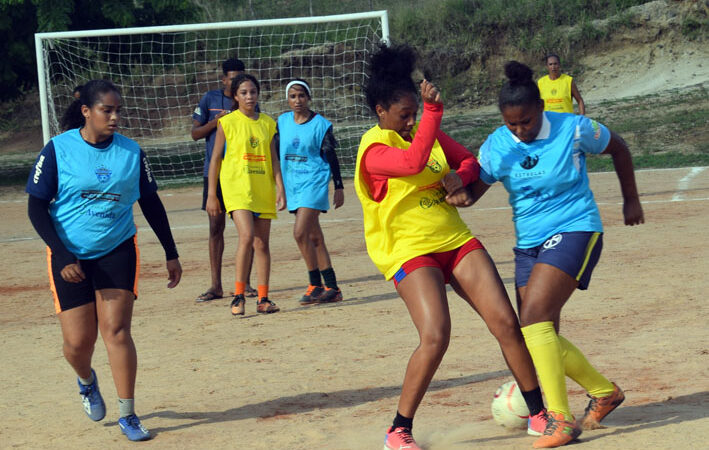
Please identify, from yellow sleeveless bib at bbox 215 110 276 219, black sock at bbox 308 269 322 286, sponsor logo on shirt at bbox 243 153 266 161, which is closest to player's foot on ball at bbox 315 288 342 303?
black sock at bbox 308 269 322 286

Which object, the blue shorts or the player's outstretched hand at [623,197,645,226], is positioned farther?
the player's outstretched hand at [623,197,645,226]

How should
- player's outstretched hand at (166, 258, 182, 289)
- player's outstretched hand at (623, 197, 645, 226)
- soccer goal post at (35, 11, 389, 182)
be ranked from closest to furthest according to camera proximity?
player's outstretched hand at (623, 197, 645, 226), player's outstretched hand at (166, 258, 182, 289), soccer goal post at (35, 11, 389, 182)

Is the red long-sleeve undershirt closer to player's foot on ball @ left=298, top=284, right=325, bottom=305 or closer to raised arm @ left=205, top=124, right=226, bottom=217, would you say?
raised arm @ left=205, top=124, right=226, bottom=217

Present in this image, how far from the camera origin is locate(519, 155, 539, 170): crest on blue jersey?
197 inches

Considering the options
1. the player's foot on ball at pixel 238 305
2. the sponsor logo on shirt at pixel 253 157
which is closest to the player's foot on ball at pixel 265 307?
the player's foot on ball at pixel 238 305

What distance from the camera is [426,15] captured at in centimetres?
3809

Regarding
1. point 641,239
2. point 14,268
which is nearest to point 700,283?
point 641,239

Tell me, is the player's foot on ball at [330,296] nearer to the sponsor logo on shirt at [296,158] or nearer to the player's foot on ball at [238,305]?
the player's foot on ball at [238,305]

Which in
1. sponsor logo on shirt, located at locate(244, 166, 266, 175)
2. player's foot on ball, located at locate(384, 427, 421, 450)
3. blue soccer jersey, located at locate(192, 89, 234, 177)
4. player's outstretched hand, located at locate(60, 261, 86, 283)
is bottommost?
player's foot on ball, located at locate(384, 427, 421, 450)

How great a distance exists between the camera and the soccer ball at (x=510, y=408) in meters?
5.16

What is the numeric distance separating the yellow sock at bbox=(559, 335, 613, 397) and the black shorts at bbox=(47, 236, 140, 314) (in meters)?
2.44

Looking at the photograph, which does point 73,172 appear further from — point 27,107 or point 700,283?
point 27,107

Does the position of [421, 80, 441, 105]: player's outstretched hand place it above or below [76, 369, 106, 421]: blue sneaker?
above

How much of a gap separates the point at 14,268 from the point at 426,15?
1103 inches
